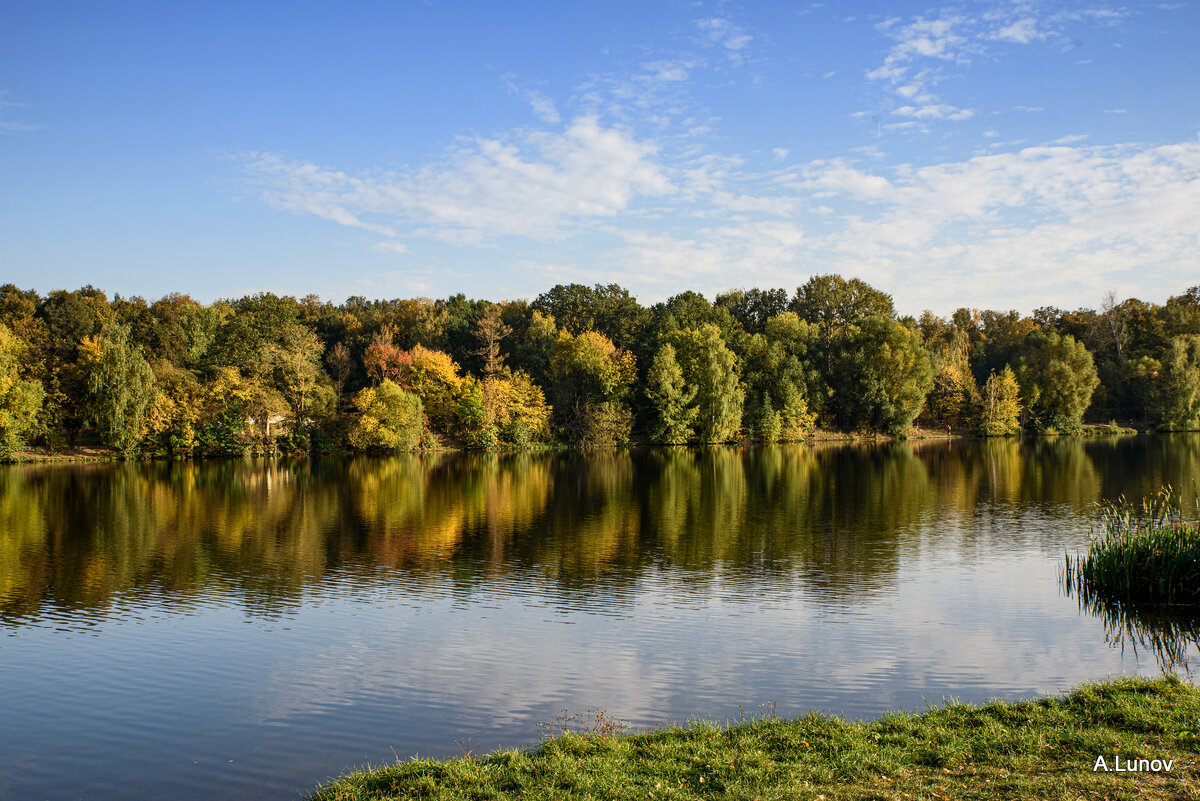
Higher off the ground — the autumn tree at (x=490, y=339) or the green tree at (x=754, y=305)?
the green tree at (x=754, y=305)

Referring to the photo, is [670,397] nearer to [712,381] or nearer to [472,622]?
[712,381]

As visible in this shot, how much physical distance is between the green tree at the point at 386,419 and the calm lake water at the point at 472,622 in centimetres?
2880

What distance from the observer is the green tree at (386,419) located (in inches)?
2375

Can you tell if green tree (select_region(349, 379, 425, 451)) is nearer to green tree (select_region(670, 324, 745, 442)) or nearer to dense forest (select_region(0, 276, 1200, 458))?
dense forest (select_region(0, 276, 1200, 458))

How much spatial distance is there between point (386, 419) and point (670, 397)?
24.3 meters

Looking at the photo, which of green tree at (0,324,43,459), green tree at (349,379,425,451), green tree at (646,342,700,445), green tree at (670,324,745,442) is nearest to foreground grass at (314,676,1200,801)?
green tree at (349,379,425,451)

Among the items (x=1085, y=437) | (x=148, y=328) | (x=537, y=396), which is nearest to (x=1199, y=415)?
(x=1085, y=437)

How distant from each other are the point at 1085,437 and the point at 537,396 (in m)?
52.5

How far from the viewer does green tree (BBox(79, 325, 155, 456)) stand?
5234cm

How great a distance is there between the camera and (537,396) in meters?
69.2

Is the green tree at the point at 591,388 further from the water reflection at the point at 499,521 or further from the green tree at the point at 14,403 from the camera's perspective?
the green tree at the point at 14,403

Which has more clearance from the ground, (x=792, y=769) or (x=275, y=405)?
(x=275, y=405)

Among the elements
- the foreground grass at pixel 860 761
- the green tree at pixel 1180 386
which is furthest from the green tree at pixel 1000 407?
the foreground grass at pixel 860 761

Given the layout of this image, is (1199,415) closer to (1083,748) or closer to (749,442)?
(749,442)
